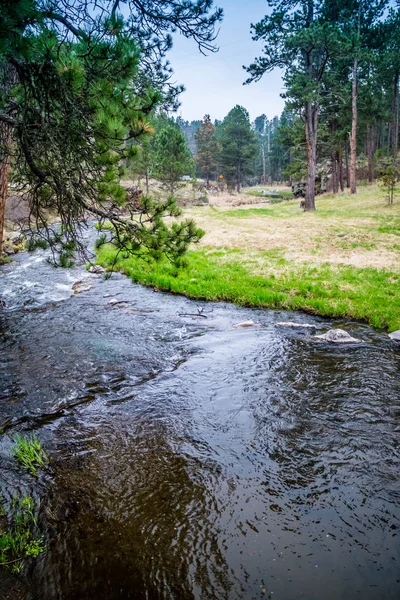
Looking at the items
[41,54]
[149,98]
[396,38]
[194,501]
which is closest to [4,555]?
[194,501]

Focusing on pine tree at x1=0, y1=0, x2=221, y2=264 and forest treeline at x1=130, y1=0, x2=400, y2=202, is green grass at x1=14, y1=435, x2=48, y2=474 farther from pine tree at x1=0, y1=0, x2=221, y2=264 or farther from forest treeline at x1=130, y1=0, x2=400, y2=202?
forest treeline at x1=130, y1=0, x2=400, y2=202

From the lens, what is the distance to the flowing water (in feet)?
8.94

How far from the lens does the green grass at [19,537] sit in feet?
9.01

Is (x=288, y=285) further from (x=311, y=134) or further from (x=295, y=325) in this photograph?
(x=311, y=134)

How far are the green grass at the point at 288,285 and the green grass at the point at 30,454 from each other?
12.4 ft

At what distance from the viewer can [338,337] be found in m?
7.06

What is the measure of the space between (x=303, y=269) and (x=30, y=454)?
1009 centimetres

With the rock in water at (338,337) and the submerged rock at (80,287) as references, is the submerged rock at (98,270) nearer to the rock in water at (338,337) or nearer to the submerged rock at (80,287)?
the submerged rock at (80,287)

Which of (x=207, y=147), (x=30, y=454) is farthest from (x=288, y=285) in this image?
(x=207, y=147)

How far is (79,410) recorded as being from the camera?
192 inches

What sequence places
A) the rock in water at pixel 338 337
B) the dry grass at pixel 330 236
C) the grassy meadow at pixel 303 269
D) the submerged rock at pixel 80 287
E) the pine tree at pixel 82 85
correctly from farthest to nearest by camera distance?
the dry grass at pixel 330 236 < the submerged rock at pixel 80 287 < the grassy meadow at pixel 303 269 < the rock in water at pixel 338 337 < the pine tree at pixel 82 85

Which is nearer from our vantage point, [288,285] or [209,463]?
[209,463]

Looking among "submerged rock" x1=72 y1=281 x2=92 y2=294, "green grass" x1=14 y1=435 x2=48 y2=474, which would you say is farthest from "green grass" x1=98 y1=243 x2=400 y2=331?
"green grass" x1=14 y1=435 x2=48 y2=474

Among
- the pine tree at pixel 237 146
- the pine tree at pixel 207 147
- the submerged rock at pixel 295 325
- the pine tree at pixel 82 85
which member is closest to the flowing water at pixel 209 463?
the submerged rock at pixel 295 325
